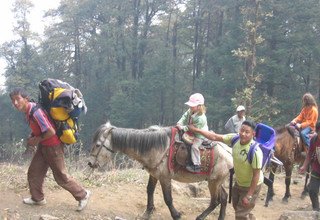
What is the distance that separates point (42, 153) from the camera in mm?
5316

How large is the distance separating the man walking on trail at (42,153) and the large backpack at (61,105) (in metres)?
0.10

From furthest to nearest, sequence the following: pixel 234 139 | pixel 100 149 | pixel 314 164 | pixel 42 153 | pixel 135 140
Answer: pixel 314 164
pixel 135 140
pixel 100 149
pixel 42 153
pixel 234 139

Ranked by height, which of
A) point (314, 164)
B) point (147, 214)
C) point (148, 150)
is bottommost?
point (147, 214)

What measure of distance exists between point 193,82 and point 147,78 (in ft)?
14.1

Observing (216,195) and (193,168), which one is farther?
(216,195)

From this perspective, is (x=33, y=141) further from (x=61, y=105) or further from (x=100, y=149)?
(x=100, y=149)

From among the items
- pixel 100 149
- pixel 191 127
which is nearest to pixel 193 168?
pixel 191 127

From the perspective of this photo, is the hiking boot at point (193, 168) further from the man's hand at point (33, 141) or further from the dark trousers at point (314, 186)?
the man's hand at point (33, 141)

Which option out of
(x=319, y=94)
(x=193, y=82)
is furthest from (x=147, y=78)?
(x=319, y=94)

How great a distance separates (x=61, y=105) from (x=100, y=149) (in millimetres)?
1074

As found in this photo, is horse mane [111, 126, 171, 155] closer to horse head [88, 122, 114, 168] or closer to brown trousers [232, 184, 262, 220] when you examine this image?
horse head [88, 122, 114, 168]

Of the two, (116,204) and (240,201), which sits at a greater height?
(240,201)

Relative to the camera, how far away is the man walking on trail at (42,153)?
5.01 metres

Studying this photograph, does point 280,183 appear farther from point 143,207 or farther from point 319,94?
point 319,94
